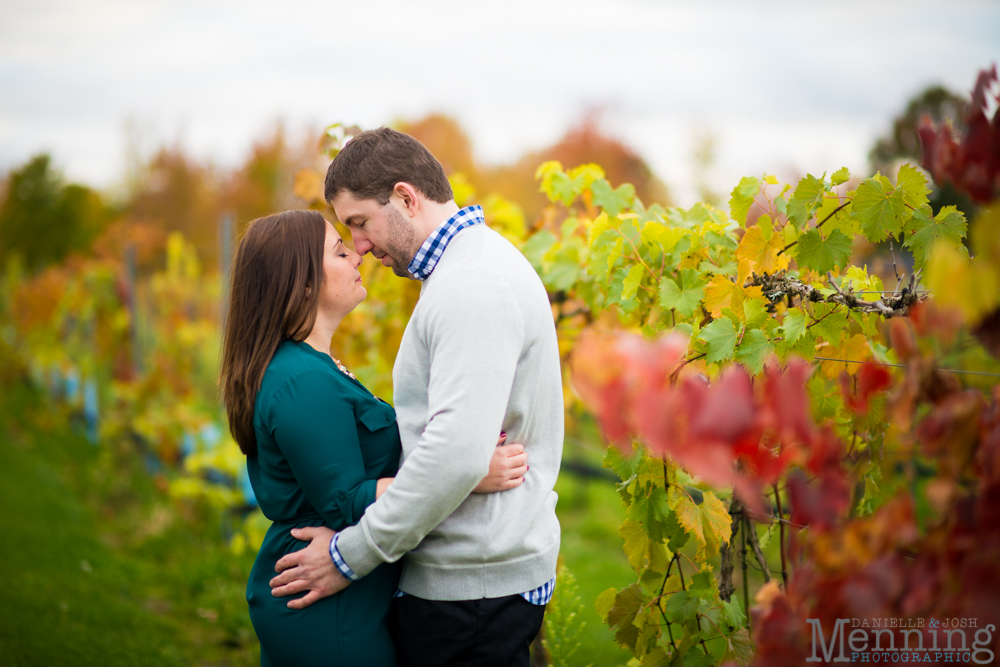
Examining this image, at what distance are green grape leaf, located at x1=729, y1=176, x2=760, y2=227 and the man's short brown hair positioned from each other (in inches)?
33.6

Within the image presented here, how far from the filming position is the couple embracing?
1388mm

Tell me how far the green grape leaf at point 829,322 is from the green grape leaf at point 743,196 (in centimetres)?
33

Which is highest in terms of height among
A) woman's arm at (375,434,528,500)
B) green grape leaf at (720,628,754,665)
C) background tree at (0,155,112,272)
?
background tree at (0,155,112,272)

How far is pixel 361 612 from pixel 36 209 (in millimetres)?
17916

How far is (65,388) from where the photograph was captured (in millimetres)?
10125

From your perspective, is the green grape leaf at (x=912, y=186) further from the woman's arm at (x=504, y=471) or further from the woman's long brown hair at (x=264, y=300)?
the woman's long brown hair at (x=264, y=300)

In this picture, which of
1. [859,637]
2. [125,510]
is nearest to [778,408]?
[859,637]

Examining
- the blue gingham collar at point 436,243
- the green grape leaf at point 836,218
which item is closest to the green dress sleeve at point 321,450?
the blue gingham collar at point 436,243

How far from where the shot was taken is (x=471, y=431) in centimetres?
133

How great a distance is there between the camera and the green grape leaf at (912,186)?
1.65m

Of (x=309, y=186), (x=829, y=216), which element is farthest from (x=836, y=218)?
(x=309, y=186)

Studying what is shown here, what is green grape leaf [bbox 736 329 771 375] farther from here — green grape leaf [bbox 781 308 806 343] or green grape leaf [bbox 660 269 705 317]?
green grape leaf [bbox 660 269 705 317]

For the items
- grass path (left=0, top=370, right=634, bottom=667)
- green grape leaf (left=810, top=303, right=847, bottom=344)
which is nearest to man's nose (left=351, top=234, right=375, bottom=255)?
green grape leaf (left=810, top=303, right=847, bottom=344)

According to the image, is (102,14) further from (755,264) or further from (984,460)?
(984,460)
